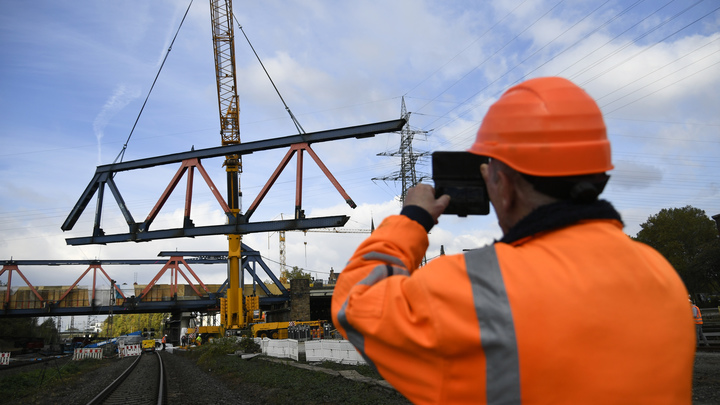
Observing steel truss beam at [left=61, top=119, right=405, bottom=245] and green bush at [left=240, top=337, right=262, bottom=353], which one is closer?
steel truss beam at [left=61, top=119, right=405, bottom=245]

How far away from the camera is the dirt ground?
291 inches

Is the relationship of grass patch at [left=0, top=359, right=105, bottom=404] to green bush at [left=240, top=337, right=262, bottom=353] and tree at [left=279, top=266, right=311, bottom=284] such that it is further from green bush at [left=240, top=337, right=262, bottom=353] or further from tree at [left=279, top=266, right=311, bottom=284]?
tree at [left=279, top=266, right=311, bottom=284]

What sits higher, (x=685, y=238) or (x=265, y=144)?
(x=265, y=144)

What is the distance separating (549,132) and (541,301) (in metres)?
0.42

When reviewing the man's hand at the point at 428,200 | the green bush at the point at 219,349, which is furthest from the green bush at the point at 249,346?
the man's hand at the point at 428,200

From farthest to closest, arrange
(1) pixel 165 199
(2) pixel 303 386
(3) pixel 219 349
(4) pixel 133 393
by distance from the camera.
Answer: (3) pixel 219 349
(1) pixel 165 199
(4) pixel 133 393
(2) pixel 303 386

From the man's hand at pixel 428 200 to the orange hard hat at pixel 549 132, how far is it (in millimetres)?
217

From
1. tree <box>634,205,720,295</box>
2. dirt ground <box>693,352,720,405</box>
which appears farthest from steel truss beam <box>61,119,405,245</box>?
tree <box>634,205,720,295</box>

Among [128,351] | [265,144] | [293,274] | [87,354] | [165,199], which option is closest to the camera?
[265,144]

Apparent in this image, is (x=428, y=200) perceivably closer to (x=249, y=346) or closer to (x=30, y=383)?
(x=30, y=383)

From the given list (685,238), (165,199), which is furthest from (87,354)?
(685,238)

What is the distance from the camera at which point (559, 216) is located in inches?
42.9

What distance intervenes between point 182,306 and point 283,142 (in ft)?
143

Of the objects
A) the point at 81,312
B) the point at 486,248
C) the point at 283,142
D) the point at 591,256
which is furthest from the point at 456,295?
the point at 81,312
